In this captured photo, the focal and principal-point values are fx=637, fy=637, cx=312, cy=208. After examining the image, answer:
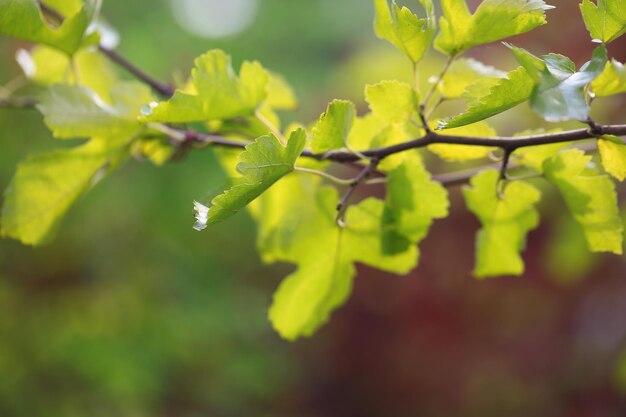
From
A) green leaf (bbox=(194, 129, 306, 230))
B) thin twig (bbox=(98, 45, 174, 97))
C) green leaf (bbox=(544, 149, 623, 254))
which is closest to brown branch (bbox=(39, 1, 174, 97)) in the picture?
thin twig (bbox=(98, 45, 174, 97))

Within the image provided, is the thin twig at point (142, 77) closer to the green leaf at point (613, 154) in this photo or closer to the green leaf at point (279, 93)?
the green leaf at point (279, 93)

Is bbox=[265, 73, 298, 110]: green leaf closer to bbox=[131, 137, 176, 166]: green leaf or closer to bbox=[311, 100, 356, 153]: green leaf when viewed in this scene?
bbox=[131, 137, 176, 166]: green leaf

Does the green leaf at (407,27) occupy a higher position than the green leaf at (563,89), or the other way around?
the green leaf at (563,89)

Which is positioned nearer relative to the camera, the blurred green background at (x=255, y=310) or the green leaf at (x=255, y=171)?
the green leaf at (x=255, y=171)

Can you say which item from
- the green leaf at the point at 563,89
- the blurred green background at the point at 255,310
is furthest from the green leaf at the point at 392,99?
the blurred green background at the point at 255,310

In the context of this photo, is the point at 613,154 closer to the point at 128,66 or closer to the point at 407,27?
the point at 407,27


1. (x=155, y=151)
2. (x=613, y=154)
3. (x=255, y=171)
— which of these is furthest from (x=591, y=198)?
(x=155, y=151)

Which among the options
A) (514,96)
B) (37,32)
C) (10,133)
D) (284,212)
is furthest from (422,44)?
(10,133)
